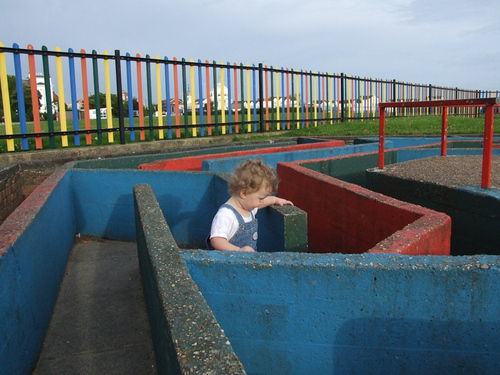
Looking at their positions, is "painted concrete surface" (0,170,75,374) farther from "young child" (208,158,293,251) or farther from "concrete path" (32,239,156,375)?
"young child" (208,158,293,251)

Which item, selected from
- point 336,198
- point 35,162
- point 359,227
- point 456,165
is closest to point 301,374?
point 359,227

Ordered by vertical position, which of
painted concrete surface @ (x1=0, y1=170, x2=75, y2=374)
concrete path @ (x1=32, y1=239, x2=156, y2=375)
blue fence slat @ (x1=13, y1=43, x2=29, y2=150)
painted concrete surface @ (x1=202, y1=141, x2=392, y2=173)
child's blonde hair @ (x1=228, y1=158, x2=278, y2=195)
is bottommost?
concrete path @ (x1=32, y1=239, x2=156, y2=375)

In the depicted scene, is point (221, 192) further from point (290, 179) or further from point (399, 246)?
point (399, 246)

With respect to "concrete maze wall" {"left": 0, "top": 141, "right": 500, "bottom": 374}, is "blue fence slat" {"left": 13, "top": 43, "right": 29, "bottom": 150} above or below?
above

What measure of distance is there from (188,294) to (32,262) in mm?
1374

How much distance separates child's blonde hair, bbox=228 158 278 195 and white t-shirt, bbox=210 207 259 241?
0.16m

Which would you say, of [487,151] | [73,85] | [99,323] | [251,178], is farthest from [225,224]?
[73,85]

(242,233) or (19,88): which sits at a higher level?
(19,88)

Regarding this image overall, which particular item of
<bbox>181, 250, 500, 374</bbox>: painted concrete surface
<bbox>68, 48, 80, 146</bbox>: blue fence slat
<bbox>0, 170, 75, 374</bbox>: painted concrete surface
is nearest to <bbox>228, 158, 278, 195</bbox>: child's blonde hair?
<bbox>181, 250, 500, 374</bbox>: painted concrete surface

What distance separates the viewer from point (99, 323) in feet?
9.66

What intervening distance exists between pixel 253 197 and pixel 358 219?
102 centimetres

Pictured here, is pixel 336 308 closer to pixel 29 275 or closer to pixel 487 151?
pixel 29 275

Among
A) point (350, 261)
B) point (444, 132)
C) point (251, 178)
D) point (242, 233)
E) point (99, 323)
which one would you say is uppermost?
point (444, 132)

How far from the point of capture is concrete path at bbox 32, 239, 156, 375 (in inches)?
98.0
